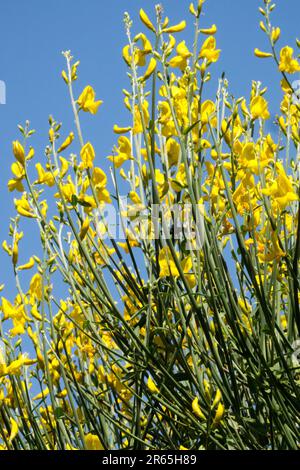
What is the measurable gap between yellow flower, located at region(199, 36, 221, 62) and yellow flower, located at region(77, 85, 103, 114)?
37 centimetres

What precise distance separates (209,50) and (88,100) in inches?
16.9

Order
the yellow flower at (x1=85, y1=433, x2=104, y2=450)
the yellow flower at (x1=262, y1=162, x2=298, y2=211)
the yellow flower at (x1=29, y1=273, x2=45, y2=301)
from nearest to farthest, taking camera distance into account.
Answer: the yellow flower at (x1=262, y1=162, x2=298, y2=211), the yellow flower at (x1=85, y1=433, x2=104, y2=450), the yellow flower at (x1=29, y1=273, x2=45, y2=301)

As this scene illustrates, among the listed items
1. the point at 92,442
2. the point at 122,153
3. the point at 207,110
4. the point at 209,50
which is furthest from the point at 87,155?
the point at 92,442

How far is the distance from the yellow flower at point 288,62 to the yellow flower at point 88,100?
1.96ft

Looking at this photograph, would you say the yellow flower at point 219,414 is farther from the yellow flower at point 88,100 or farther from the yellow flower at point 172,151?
the yellow flower at point 88,100

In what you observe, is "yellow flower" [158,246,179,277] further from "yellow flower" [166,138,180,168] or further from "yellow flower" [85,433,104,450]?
"yellow flower" [85,433,104,450]

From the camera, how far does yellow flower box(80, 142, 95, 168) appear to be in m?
2.42

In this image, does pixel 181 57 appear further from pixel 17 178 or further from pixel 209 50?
pixel 17 178

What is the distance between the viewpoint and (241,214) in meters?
2.48

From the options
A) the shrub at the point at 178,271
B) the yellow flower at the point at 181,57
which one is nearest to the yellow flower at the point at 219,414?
the shrub at the point at 178,271

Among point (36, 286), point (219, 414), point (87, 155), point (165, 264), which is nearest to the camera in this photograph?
point (219, 414)

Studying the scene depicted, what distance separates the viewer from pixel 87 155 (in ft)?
7.98

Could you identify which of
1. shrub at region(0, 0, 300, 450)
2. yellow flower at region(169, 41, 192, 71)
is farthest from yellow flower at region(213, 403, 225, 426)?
yellow flower at region(169, 41, 192, 71)

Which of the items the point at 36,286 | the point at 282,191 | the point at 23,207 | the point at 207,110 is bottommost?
the point at 282,191
